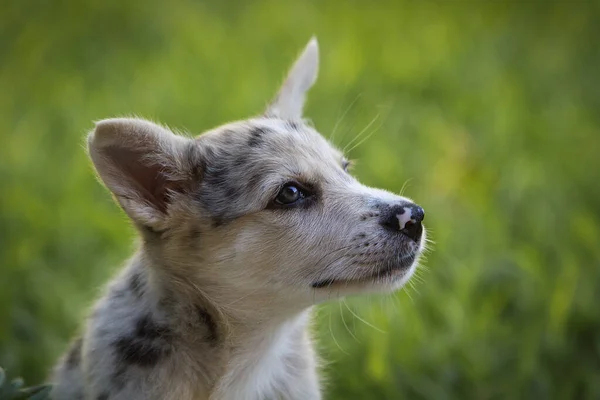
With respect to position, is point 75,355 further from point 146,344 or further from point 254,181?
point 254,181

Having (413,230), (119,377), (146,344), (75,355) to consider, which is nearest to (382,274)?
(413,230)

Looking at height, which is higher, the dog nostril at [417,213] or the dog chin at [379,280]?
the dog nostril at [417,213]

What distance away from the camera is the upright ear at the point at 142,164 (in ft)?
12.2

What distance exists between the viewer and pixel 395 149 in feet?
24.8

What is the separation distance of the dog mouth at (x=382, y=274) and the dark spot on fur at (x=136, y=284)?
32.0 inches

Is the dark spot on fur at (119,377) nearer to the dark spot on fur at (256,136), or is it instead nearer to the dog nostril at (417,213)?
the dark spot on fur at (256,136)

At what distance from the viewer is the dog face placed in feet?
12.8

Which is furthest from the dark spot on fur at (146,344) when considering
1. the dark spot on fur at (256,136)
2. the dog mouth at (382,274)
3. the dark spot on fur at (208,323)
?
the dark spot on fur at (256,136)

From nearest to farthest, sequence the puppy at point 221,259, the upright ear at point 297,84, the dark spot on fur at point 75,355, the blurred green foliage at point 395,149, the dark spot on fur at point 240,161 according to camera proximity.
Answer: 1. the puppy at point 221,259
2. the dark spot on fur at point 240,161
3. the dark spot on fur at point 75,355
4. the upright ear at point 297,84
5. the blurred green foliage at point 395,149

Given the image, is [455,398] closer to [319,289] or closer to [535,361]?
[535,361]

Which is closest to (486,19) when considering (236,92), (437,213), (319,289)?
(236,92)

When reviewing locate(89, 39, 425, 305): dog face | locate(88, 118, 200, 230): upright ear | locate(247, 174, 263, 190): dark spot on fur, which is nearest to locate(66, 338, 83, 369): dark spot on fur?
locate(89, 39, 425, 305): dog face

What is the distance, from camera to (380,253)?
12.9 feet

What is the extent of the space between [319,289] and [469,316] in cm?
182
